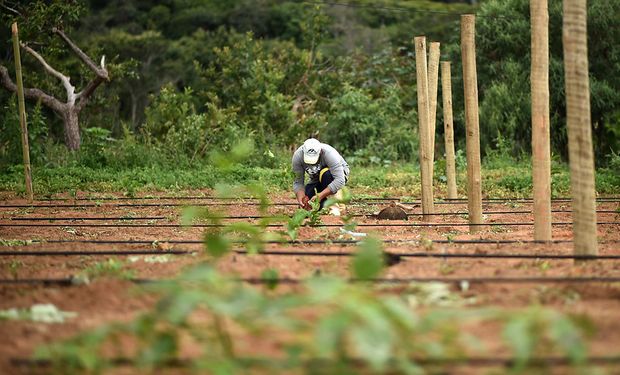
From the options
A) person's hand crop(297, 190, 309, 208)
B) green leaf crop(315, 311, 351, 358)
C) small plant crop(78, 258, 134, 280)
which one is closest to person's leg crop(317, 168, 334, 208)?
person's hand crop(297, 190, 309, 208)

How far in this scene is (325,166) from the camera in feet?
33.5

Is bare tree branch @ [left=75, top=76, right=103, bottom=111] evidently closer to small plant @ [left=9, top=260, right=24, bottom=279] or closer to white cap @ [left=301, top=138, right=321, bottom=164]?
white cap @ [left=301, top=138, right=321, bottom=164]

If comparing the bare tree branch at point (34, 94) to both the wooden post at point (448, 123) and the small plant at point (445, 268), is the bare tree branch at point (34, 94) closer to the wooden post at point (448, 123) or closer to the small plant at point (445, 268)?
the wooden post at point (448, 123)

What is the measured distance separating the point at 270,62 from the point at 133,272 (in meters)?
16.5

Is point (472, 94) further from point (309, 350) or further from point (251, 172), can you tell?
point (251, 172)

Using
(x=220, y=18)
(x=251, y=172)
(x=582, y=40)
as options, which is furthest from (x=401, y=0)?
(x=582, y=40)

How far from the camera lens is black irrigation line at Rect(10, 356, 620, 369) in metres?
3.18

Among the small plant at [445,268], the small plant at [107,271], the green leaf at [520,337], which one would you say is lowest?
the small plant at [445,268]

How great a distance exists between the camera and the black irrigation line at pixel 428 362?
3180 millimetres

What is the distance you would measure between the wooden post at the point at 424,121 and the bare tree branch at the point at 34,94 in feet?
32.3

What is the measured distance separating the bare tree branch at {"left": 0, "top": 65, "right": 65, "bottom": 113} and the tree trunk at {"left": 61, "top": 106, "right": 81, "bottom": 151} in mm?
158

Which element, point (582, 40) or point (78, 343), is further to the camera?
point (582, 40)

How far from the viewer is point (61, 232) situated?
9016 mm

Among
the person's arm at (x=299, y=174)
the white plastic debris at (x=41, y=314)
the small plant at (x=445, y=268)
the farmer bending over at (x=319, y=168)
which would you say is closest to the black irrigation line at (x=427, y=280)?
the small plant at (x=445, y=268)
